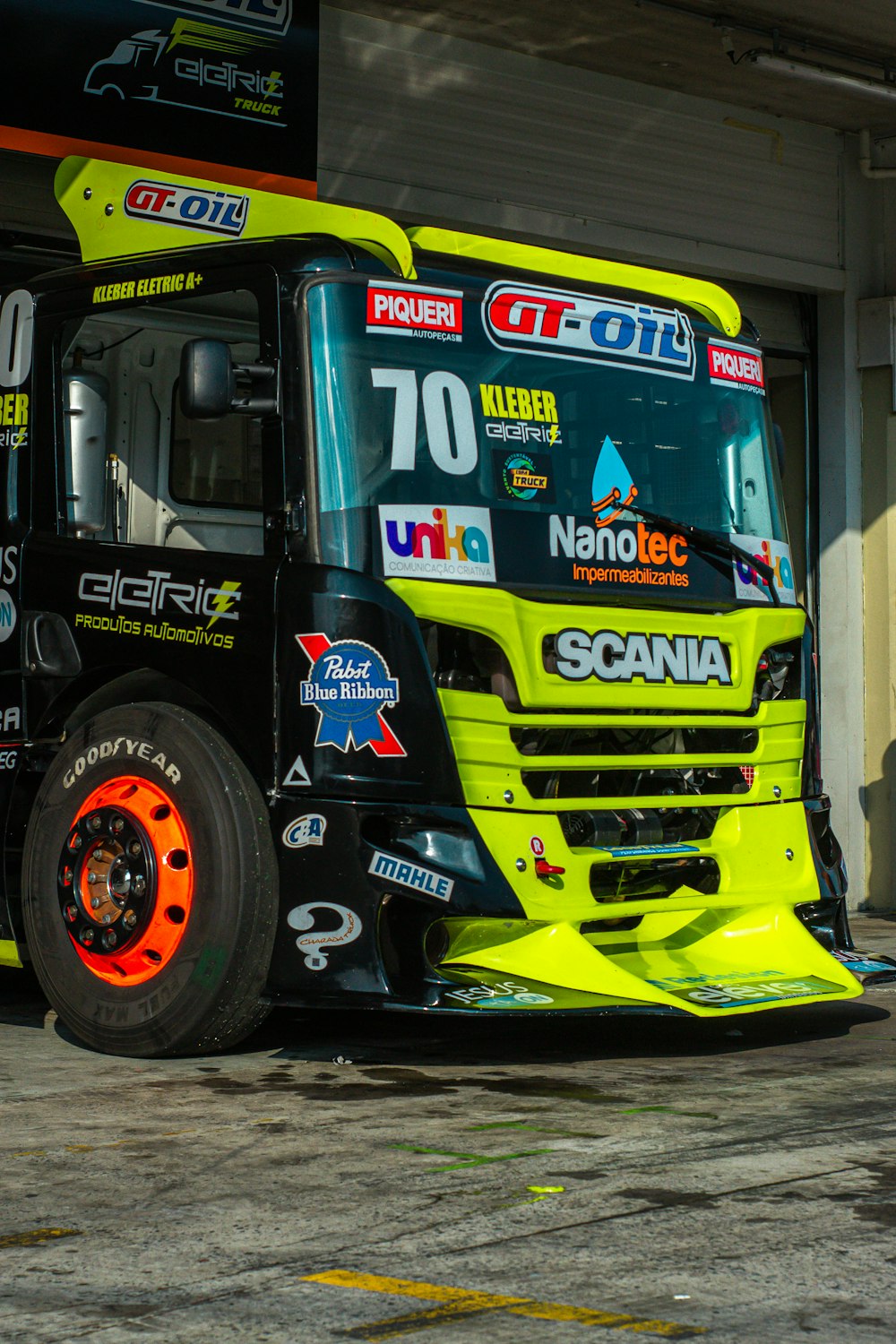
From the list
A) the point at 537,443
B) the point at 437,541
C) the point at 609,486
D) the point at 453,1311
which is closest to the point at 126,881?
the point at 437,541

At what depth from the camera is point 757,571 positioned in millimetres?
7684

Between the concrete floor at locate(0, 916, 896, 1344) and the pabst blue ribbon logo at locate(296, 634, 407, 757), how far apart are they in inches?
42.6

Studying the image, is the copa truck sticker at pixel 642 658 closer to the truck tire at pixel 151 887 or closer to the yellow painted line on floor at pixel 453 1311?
A: the truck tire at pixel 151 887

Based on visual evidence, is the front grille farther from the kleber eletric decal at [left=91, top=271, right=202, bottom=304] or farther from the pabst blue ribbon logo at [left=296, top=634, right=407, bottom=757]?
the kleber eletric decal at [left=91, top=271, right=202, bottom=304]

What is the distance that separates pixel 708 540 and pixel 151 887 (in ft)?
7.95

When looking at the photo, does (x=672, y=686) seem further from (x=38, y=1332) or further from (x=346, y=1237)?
(x=38, y=1332)

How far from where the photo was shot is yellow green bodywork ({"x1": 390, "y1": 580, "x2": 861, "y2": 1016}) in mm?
6453

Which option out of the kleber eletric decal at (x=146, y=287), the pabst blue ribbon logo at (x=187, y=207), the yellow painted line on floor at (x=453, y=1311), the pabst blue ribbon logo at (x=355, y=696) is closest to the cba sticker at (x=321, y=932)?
the pabst blue ribbon logo at (x=355, y=696)

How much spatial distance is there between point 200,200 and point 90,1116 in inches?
143

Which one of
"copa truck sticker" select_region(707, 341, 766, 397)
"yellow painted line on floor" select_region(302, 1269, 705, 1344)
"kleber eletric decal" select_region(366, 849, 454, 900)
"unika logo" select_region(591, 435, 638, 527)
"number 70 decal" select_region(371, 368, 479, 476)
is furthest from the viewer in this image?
"copa truck sticker" select_region(707, 341, 766, 397)

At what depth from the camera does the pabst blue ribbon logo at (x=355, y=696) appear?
6449 mm

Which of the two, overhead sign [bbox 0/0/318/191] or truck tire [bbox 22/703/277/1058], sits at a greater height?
overhead sign [bbox 0/0/318/191]

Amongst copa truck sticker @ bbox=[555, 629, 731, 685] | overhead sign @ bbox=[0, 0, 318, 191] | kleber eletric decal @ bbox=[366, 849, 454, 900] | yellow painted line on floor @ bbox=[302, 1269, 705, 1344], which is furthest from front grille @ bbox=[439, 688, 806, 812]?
overhead sign @ bbox=[0, 0, 318, 191]

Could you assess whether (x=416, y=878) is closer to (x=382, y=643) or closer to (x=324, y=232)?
(x=382, y=643)
